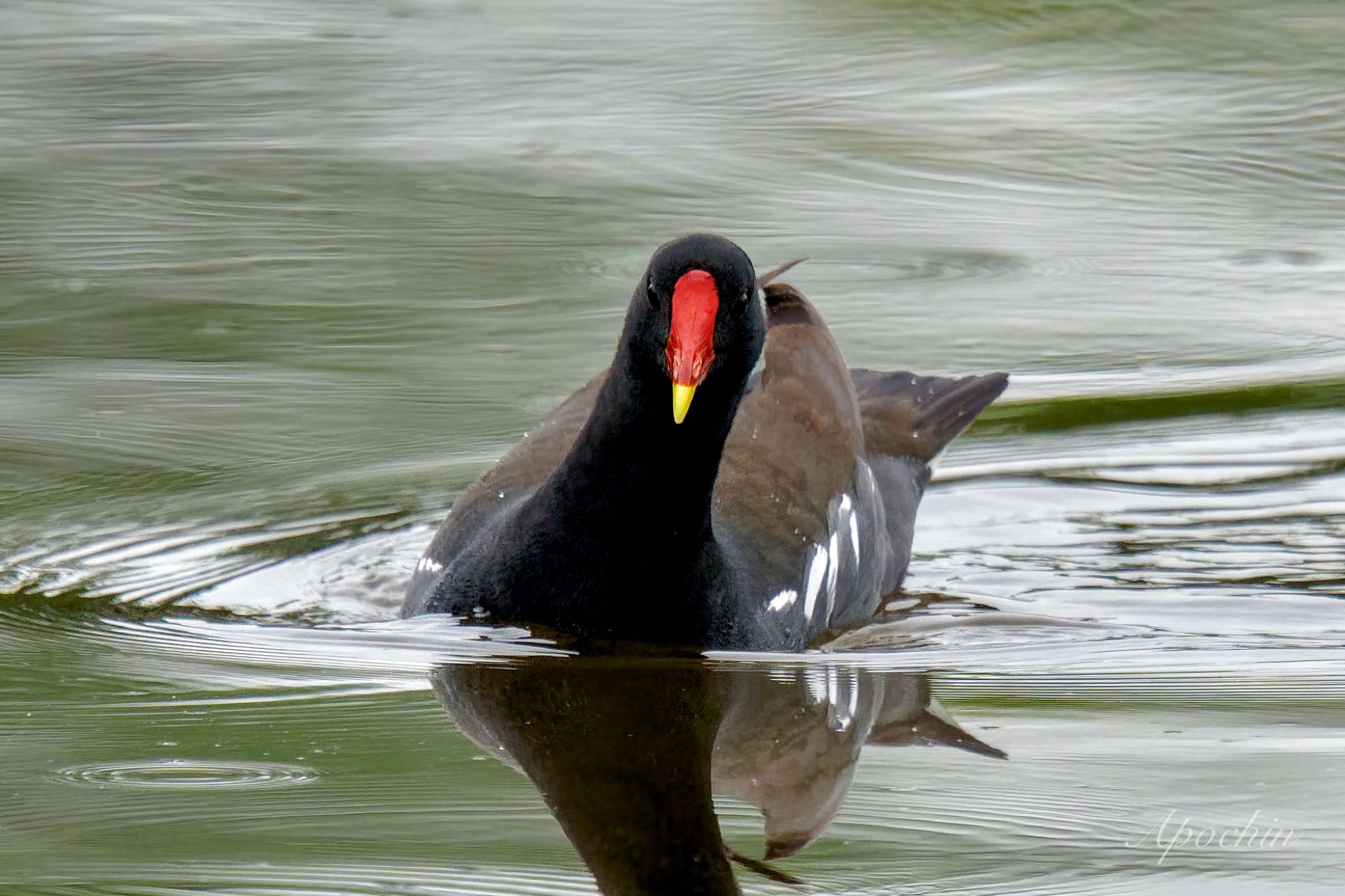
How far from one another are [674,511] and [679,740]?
107 cm

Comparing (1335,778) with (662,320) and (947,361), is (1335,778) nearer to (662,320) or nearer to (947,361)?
(662,320)

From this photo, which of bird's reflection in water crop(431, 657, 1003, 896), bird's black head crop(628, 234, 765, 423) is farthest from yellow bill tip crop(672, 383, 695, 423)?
bird's reflection in water crop(431, 657, 1003, 896)

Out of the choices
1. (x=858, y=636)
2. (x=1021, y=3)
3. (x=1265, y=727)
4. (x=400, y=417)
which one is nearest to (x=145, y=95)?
(x=400, y=417)

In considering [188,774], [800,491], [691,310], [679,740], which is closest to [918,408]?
[800,491]

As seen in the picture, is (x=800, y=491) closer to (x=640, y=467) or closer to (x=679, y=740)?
(x=640, y=467)

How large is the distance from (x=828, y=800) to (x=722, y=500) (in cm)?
190

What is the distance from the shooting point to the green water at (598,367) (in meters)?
2.88

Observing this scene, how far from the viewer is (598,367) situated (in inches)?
237

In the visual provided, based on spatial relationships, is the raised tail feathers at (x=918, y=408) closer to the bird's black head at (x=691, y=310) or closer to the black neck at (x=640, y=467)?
the black neck at (x=640, y=467)

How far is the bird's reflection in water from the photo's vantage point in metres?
2.76

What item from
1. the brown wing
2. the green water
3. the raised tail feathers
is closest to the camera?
the green water

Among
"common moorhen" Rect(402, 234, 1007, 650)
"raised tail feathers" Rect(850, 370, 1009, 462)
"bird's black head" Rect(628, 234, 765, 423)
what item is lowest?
"raised tail feathers" Rect(850, 370, 1009, 462)

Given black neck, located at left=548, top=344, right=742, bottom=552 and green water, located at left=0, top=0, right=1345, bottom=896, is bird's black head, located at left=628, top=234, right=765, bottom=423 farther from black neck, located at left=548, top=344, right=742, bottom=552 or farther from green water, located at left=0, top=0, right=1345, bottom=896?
green water, located at left=0, top=0, right=1345, bottom=896

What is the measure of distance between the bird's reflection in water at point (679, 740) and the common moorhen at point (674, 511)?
0.86 feet
